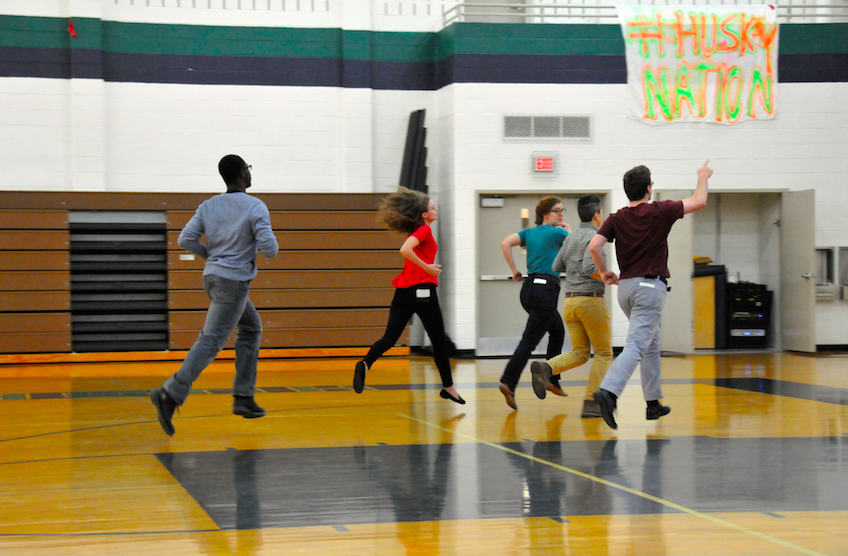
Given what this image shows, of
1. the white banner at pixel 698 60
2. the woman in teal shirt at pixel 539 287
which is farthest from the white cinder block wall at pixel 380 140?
the woman in teal shirt at pixel 539 287

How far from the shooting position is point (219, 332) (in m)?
5.31

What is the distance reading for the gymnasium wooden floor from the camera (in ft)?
10.3

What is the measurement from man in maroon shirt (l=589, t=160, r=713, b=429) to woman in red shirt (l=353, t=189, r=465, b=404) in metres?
1.37

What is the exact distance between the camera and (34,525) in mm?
3338

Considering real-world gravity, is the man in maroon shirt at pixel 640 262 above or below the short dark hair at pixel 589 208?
below

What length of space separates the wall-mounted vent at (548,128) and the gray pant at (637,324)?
20.1 ft

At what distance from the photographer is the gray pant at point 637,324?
5.21 meters

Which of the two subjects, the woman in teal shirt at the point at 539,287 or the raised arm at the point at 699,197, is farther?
the woman in teal shirt at the point at 539,287

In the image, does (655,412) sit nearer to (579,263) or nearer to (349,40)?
(579,263)

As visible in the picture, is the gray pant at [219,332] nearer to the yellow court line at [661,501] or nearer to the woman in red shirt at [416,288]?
the woman in red shirt at [416,288]

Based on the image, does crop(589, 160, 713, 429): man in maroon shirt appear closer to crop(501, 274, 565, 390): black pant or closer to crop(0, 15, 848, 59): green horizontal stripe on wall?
crop(501, 274, 565, 390): black pant

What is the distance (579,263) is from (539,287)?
0.39 meters

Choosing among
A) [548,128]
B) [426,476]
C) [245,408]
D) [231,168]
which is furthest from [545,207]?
[548,128]

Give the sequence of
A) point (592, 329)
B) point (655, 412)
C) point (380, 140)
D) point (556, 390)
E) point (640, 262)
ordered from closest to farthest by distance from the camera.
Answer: point (640, 262) < point (655, 412) < point (592, 329) < point (556, 390) < point (380, 140)
